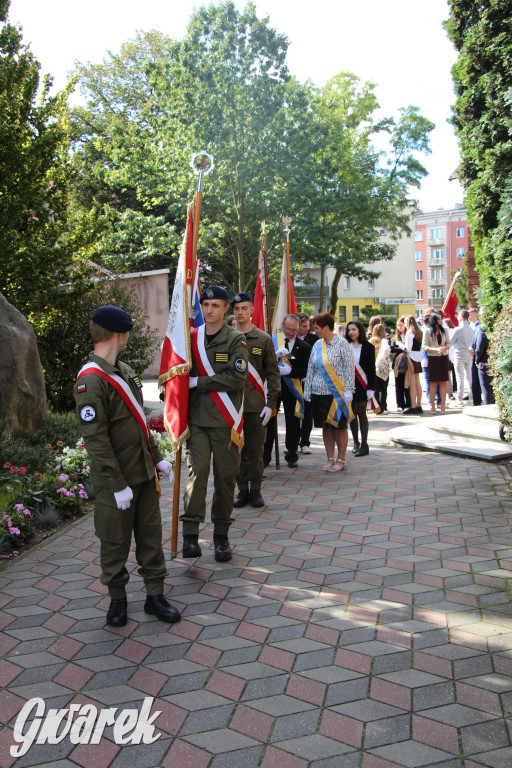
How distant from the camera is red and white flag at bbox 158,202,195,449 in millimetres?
4805

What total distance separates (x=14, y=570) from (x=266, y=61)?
1941cm

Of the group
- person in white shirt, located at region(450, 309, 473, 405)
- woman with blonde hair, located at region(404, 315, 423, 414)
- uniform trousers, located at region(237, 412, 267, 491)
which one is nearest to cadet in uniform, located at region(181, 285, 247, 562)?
uniform trousers, located at region(237, 412, 267, 491)

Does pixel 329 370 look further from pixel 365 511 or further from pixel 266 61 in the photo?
pixel 266 61

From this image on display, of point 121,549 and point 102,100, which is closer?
point 121,549

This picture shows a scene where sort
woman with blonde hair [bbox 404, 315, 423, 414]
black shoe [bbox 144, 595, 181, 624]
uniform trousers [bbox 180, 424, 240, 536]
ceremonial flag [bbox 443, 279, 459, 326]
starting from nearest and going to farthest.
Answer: black shoe [bbox 144, 595, 181, 624] → uniform trousers [bbox 180, 424, 240, 536] → woman with blonde hair [bbox 404, 315, 423, 414] → ceremonial flag [bbox 443, 279, 459, 326]

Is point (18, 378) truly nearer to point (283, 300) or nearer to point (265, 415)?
point (265, 415)

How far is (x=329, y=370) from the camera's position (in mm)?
7660

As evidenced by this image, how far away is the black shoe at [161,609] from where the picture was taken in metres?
3.82

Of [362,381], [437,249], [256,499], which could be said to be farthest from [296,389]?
[437,249]

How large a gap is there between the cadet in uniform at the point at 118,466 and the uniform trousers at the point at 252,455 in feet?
7.98

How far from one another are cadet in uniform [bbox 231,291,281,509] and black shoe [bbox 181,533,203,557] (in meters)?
1.63

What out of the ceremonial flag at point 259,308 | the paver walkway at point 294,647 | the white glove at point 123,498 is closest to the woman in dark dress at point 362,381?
the ceremonial flag at point 259,308

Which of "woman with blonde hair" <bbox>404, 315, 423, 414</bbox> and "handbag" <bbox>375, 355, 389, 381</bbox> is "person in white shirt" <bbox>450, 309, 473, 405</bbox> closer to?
"woman with blonde hair" <bbox>404, 315, 423, 414</bbox>

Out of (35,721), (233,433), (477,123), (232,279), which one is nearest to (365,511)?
(233,433)
